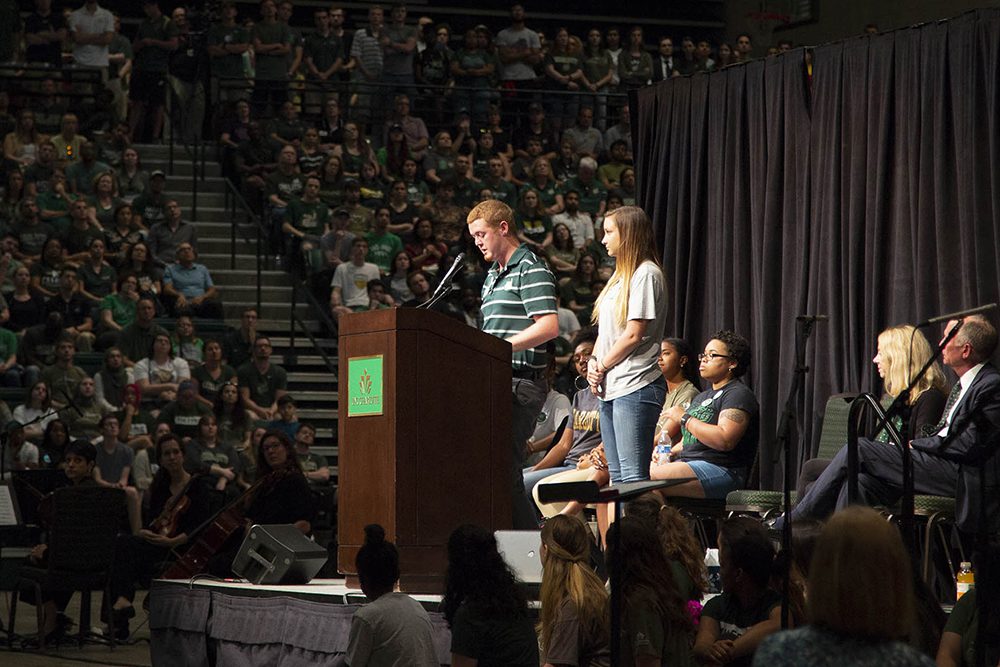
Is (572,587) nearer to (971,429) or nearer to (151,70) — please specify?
(971,429)

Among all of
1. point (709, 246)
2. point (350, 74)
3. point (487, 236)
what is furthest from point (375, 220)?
point (487, 236)

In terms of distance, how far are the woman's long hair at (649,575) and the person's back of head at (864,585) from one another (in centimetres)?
173

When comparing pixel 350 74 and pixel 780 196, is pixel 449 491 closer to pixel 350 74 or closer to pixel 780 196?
pixel 780 196

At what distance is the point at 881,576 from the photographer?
7.48 ft

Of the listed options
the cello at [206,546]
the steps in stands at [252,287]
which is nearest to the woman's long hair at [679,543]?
the cello at [206,546]

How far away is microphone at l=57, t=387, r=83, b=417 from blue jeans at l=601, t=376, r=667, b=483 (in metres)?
6.39

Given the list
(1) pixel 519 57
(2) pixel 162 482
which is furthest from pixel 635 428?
(1) pixel 519 57

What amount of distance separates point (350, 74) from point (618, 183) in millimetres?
3158

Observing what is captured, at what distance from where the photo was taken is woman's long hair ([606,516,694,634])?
4.02 m

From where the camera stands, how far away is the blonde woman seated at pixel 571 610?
13.6 feet

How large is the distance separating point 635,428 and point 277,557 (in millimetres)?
1634

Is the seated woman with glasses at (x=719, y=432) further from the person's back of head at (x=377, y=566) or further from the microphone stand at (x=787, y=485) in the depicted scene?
the person's back of head at (x=377, y=566)

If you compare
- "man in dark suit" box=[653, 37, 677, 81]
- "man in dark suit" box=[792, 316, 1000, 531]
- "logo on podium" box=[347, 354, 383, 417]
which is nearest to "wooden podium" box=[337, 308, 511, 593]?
"logo on podium" box=[347, 354, 383, 417]

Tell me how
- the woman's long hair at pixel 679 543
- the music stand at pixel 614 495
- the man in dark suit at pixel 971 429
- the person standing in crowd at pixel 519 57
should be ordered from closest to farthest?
the music stand at pixel 614 495 < the woman's long hair at pixel 679 543 < the man in dark suit at pixel 971 429 < the person standing in crowd at pixel 519 57
